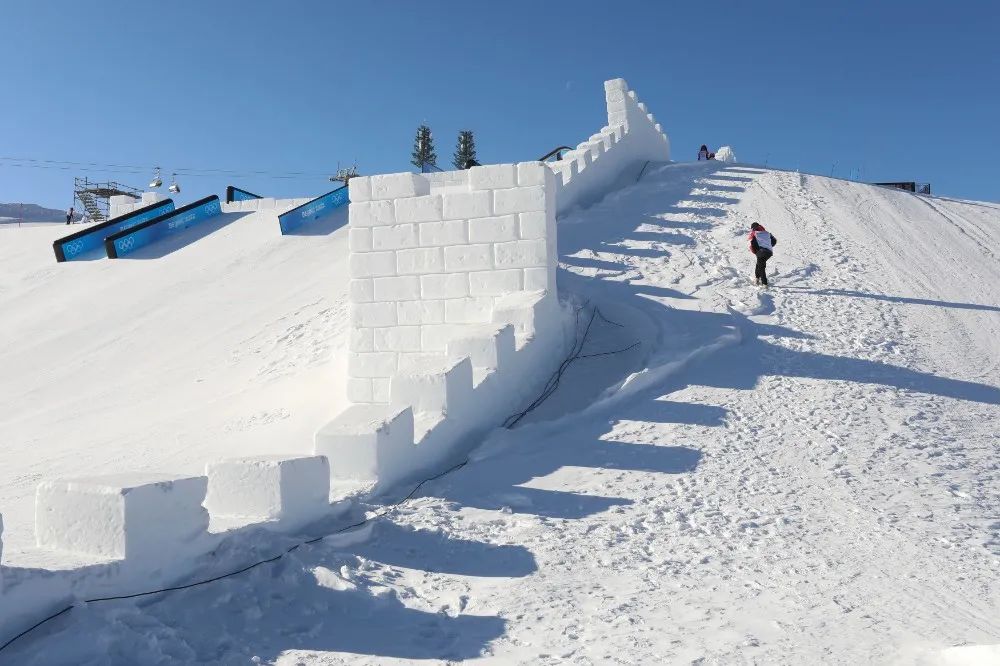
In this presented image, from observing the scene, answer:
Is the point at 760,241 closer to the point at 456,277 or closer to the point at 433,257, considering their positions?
the point at 456,277

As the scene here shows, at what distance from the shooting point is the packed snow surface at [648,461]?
3486 mm

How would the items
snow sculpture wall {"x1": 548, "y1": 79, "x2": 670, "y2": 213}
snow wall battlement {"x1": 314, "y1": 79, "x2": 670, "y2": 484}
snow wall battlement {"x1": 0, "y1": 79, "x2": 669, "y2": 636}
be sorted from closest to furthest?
snow wall battlement {"x1": 0, "y1": 79, "x2": 669, "y2": 636}, snow wall battlement {"x1": 314, "y1": 79, "x2": 670, "y2": 484}, snow sculpture wall {"x1": 548, "y1": 79, "x2": 670, "y2": 213}

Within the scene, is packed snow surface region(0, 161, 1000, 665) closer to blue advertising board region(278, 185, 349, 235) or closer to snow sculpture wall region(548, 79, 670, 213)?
snow sculpture wall region(548, 79, 670, 213)

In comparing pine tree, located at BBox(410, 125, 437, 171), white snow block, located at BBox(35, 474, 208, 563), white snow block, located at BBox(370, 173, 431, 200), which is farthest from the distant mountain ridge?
white snow block, located at BBox(35, 474, 208, 563)

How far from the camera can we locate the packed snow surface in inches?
137

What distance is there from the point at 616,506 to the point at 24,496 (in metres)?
5.00

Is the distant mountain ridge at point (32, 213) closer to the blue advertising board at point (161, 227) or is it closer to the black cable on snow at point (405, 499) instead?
Answer: the blue advertising board at point (161, 227)

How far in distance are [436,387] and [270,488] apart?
1767mm

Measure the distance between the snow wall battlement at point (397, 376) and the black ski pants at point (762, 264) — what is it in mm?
2924

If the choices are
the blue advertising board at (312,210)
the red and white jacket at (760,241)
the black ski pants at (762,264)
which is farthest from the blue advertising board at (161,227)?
the black ski pants at (762,264)

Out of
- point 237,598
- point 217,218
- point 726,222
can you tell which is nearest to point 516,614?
point 237,598

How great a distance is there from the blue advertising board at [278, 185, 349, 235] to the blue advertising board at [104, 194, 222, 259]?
3.36 m

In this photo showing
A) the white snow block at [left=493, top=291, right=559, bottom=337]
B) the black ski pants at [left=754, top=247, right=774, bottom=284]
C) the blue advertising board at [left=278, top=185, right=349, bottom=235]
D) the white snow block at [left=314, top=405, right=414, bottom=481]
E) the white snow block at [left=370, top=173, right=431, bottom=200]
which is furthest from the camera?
the blue advertising board at [left=278, top=185, right=349, bottom=235]

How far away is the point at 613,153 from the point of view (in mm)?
15492
